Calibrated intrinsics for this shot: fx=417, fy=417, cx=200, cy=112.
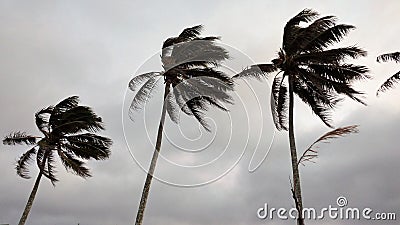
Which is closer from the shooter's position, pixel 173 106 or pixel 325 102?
pixel 325 102

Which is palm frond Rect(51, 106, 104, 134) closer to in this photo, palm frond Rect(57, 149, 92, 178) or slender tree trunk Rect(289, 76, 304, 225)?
palm frond Rect(57, 149, 92, 178)

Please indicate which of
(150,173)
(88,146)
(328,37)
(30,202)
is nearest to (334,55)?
(328,37)

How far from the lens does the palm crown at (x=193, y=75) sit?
2481cm

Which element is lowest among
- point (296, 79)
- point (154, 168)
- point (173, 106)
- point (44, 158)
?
point (154, 168)

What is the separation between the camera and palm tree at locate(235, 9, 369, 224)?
23.2 metres

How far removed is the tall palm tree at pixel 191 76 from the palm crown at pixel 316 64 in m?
1.66

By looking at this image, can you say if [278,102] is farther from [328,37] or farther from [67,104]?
[67,104]

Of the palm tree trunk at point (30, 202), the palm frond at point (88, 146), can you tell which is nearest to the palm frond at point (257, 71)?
the palm frond at point (88, 146)

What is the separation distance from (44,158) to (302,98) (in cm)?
1851

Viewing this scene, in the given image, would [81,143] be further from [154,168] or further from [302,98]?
[302,98]

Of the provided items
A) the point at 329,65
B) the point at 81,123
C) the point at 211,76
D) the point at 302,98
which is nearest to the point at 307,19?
the point at 329,65

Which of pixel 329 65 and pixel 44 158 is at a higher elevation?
pixel 329 65

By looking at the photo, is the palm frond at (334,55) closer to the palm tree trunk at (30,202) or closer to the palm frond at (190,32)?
the palm frond at (190,32)

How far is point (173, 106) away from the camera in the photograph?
26.1m
